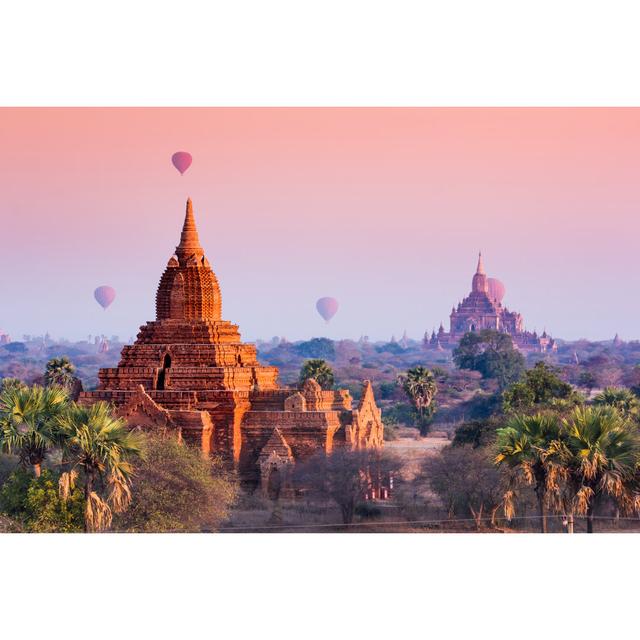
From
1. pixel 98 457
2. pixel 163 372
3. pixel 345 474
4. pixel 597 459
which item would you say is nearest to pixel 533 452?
pixel 597 459

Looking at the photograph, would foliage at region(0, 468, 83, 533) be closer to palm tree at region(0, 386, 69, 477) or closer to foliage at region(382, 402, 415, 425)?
palm tree at region(0, 386, 69, 477)

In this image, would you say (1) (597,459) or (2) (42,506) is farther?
(2) (42,506)

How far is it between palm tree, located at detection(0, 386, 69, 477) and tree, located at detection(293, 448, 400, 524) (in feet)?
43.2

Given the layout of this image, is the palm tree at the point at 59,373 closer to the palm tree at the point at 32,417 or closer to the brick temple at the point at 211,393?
the brick temple at the point at 211,393

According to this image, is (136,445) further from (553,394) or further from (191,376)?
(553,394)

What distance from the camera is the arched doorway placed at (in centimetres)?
6150

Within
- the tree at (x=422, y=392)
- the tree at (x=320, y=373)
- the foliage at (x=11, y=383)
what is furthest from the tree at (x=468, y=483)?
the tree at (x=422, y=392)

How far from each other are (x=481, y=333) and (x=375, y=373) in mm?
23880

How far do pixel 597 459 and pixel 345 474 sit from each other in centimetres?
1602

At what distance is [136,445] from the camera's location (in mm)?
45000

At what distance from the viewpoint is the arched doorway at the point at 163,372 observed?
61.5m

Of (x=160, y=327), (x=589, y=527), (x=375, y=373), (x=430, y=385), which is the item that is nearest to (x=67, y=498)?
(x=589, y=527)

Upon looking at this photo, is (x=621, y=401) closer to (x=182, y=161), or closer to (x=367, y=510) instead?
(x=367, y=510)

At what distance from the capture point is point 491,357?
154125 millimetres
